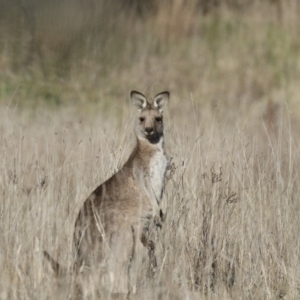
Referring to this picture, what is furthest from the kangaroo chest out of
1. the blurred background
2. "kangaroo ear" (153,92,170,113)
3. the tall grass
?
the blurred background

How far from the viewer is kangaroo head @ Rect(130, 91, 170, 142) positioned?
600cm

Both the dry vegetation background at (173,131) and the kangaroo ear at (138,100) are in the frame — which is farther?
the kangaroo ear at (138,100)

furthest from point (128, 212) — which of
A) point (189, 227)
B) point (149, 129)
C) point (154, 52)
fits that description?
point (154, 52)

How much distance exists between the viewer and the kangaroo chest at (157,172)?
5.86m

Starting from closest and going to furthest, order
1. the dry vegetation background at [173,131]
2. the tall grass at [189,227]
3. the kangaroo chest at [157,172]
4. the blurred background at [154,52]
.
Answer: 1. the tall grass at [189,227]
2. the dry vegetation background at [173,131]
3. the kangaroo chest at [157,172]
4. the blurred background at [154,52]

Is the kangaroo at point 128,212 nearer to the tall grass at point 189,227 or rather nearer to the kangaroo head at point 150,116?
the kangaroo head at point 150,116

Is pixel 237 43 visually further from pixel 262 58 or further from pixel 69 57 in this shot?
pixel 69 57

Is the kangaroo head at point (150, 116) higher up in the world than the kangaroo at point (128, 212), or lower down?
higher up

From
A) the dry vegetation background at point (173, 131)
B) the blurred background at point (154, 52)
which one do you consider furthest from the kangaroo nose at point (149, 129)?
the blurred background at point (154, 52)

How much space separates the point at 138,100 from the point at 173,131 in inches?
35.9

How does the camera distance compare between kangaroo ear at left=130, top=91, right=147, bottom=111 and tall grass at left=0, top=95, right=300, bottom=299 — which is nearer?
tall grass at left=0, top=95, right=300, bottom=299

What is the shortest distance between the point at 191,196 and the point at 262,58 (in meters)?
10.00

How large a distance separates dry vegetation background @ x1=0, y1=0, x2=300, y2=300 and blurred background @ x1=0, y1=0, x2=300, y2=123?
0.09 ft

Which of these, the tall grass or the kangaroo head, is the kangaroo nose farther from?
the tall grass
